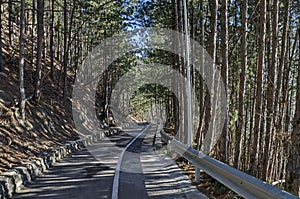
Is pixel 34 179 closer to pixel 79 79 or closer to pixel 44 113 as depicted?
pixel 44 113

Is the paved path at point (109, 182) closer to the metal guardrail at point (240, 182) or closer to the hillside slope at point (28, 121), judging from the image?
the metal guardrail at point (240, 182)

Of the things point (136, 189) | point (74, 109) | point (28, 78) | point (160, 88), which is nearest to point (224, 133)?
point (136, 189)

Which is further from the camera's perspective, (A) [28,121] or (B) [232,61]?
(B) [232,61]

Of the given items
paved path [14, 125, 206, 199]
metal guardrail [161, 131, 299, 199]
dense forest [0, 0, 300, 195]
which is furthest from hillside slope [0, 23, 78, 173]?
Answer: metal guardrail [161, 131, 299, 199]

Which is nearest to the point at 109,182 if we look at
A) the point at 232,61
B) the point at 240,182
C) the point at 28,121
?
the point at 240,182

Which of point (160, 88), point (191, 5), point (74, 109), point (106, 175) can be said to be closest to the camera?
point (106, 175)

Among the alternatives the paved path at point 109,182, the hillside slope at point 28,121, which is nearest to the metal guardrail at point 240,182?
the paved path at point 109,182

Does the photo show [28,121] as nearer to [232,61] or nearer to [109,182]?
[109,182]

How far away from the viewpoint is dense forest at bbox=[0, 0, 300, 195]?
11.4 meters

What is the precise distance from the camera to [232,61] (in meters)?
27.3

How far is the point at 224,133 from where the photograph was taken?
10.5 meters

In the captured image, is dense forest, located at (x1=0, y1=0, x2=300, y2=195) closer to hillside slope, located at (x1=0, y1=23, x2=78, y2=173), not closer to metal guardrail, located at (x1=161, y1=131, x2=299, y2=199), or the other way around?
hillside slope, located at (x1=0, y1=23, x2=78, y2=173)

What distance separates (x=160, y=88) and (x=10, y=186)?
3199 cm

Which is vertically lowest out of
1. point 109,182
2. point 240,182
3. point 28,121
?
point 109,182
